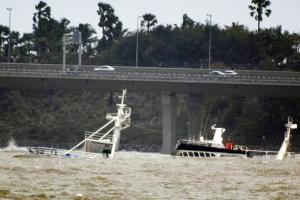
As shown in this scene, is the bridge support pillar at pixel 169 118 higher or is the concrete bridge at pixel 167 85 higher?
the concrete bridge at pixel 167 85

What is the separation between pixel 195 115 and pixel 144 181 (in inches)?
3690

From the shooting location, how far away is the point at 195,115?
156 m

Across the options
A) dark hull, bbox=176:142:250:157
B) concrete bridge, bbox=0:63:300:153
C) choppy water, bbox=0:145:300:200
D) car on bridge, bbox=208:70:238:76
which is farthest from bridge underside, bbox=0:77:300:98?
choppy water, bbox=0:145:300:200

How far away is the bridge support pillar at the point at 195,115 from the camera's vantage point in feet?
510

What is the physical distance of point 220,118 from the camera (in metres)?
186

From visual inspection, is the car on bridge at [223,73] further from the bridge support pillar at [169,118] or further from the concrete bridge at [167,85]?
the bridge support pillar at [169,118]

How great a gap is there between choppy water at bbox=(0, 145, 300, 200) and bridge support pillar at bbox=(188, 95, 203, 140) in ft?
224

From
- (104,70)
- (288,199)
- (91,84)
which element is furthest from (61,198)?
(104,70)

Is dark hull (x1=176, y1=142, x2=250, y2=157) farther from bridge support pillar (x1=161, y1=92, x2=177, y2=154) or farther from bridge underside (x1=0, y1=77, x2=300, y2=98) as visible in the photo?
bridge underside (x1=0, y1=77, x2=300, y2=98)

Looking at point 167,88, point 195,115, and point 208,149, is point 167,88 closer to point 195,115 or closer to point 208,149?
point 195,115

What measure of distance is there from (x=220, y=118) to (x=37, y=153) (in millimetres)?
91574

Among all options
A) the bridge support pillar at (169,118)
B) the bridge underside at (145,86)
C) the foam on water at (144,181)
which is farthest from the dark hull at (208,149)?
the bridge underside at (145,86)

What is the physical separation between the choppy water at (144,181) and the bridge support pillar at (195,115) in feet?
224

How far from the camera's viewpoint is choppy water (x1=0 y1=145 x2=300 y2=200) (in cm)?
5277
